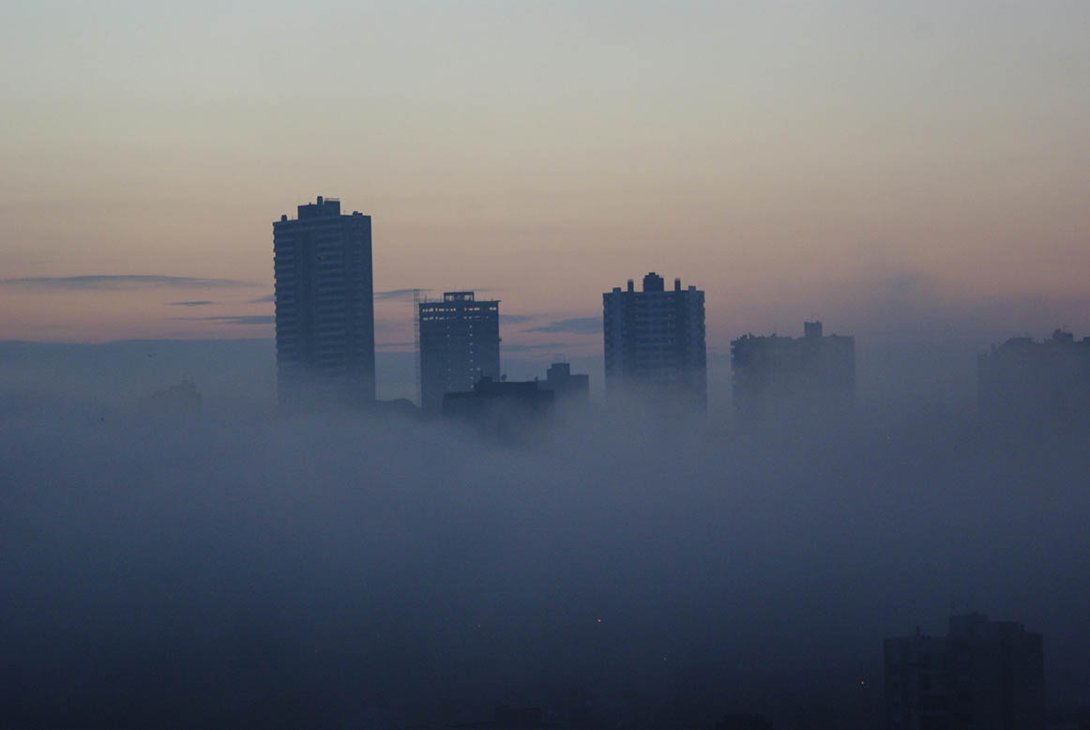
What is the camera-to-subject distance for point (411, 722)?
2492 cm

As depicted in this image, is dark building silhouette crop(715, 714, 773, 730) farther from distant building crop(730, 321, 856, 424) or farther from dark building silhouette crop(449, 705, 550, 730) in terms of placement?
distant building crop(730, 321, 856, 424)

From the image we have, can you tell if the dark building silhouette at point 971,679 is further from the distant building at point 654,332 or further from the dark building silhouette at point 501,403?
the distant building at point 654,332

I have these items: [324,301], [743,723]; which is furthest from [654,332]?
[743,723]

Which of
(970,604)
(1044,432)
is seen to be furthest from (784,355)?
(970,604)

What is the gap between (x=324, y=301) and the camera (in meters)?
76.8

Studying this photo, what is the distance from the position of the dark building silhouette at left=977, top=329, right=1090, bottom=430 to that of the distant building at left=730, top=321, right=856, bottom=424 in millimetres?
9169

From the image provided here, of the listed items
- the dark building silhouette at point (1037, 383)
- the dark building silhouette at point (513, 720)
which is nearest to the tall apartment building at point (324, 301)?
the dark building silhouette at point (1037, 383)

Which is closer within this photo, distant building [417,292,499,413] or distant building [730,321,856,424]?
distant building [730,321,856,424]

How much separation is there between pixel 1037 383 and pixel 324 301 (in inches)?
1383

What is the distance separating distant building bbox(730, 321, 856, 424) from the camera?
61.8 m

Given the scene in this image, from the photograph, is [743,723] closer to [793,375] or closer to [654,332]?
[793,375]

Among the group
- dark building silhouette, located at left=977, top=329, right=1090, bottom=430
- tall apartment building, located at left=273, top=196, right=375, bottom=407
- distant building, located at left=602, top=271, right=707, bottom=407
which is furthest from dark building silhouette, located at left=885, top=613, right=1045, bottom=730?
distant building, located at left=602, top=271, right=707, bottom=407

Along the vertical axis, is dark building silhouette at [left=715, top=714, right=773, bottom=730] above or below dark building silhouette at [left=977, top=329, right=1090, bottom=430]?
below

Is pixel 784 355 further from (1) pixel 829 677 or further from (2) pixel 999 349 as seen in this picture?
(1) pixel 829 677
